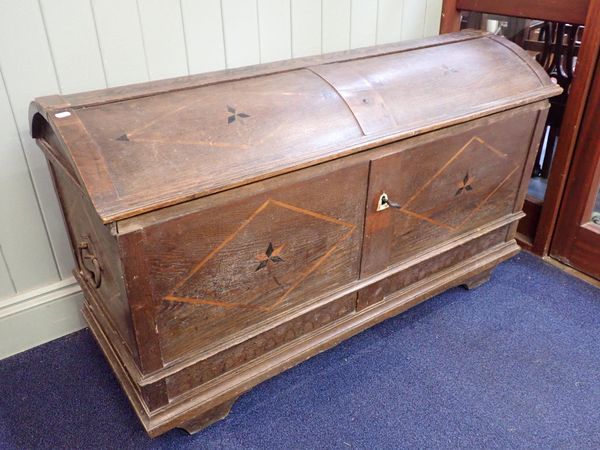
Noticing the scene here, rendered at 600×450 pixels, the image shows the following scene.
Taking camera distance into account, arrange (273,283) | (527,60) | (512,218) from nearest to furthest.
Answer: (273,283), (527,60), (512,218)

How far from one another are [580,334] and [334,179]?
44.4 inches

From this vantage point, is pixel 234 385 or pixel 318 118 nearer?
pixel 318 118

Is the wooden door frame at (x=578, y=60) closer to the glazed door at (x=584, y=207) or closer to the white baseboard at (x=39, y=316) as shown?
the glazed door at (x=584, y=207)

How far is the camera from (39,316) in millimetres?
1785

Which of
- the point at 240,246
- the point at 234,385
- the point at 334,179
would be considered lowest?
the point at 234,385

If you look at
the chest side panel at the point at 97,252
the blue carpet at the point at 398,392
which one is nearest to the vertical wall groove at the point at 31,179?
the chest side panel at the point at 97,252

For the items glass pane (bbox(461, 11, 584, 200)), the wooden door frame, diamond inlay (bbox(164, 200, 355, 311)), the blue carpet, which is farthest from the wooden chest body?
glass pane (bbox(461, 11, 584, 200))

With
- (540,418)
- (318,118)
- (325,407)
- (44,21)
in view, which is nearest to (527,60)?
(318,118)

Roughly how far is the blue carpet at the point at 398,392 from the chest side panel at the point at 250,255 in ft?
1.02

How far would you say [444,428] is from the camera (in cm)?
150

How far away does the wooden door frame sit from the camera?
184 centimetres

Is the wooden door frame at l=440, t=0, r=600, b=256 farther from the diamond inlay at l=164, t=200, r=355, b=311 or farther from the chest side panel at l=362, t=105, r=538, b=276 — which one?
the diamond inlay at l=164, t=200, r=355, b=311

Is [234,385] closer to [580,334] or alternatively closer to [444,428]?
[444,428]

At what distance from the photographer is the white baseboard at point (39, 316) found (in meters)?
1.73
